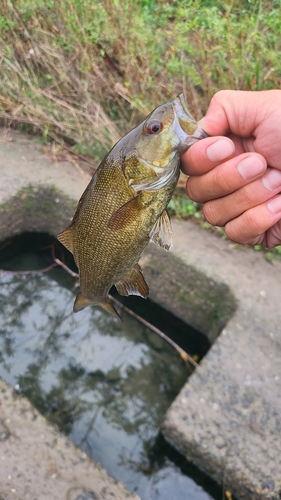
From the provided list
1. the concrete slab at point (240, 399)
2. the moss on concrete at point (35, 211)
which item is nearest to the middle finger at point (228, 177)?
the concrete slab at point (240, 399)

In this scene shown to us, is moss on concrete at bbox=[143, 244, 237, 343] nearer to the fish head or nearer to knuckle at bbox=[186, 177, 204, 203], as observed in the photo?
knuckle at bbox=[186, 177, 204, 203]

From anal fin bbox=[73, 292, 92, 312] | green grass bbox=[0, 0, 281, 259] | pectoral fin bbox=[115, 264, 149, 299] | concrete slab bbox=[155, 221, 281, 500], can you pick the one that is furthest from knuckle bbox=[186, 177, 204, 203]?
green grass bbox=[0, 0, 281, 259]

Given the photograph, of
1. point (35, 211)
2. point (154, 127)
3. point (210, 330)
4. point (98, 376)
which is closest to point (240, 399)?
point (210, 330)

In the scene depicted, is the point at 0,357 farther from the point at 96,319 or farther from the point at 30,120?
the point at 30,120

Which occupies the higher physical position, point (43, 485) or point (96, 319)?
point (43, 485)

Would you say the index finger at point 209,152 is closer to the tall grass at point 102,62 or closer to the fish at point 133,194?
the fish at point 133,194

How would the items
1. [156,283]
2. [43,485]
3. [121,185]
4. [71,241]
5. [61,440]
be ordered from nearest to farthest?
[121,185], [71,241], [43,485], [61,440], [156,283]

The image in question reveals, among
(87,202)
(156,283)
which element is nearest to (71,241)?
(87,202)
